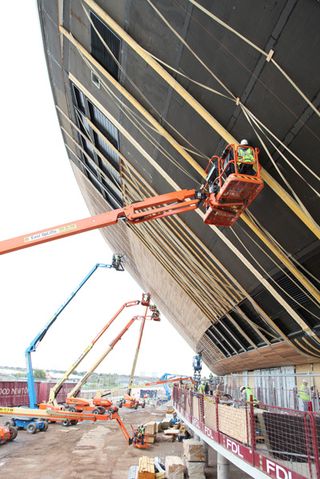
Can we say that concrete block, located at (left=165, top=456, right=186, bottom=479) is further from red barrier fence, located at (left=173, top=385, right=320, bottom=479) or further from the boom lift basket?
the boom lift basket

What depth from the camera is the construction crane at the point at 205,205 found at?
630 centimetres

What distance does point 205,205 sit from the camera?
782 centimetres

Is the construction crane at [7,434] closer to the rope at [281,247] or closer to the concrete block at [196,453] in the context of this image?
the concrete block at [196,453]

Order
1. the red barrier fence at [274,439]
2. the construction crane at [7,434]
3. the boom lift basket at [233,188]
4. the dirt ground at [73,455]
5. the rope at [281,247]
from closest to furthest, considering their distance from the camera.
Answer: the red barrier fence at [274,439] < the boom lift basket at [233,188] < the rope at [281,247] < the dirt ground at [73,455] < the construction crane at [7,434]

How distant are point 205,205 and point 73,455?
14.4 m

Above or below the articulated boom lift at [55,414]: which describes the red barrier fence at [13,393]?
above

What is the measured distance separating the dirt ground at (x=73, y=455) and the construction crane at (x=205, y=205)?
30.7 ft

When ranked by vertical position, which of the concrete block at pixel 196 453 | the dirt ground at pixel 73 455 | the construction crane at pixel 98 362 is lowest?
the dirt ground at pixel 73 455

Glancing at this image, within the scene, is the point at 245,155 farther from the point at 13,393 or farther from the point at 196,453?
the point at 13,393

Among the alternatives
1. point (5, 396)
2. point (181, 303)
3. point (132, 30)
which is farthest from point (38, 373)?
point (132, 30)

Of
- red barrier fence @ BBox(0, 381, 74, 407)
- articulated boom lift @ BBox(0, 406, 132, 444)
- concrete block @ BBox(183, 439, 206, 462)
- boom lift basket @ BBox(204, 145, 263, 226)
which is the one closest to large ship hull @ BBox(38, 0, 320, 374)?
boom lift basket @ BBox(204, 145, 263, 226)

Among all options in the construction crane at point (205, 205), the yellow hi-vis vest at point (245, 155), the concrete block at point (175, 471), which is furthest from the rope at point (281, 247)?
the concrete block at point (175, 471)

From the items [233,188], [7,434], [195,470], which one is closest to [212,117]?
[233,188]

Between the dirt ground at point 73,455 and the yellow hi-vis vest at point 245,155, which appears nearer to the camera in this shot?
the yellow hi-vis vest at point 245,155
